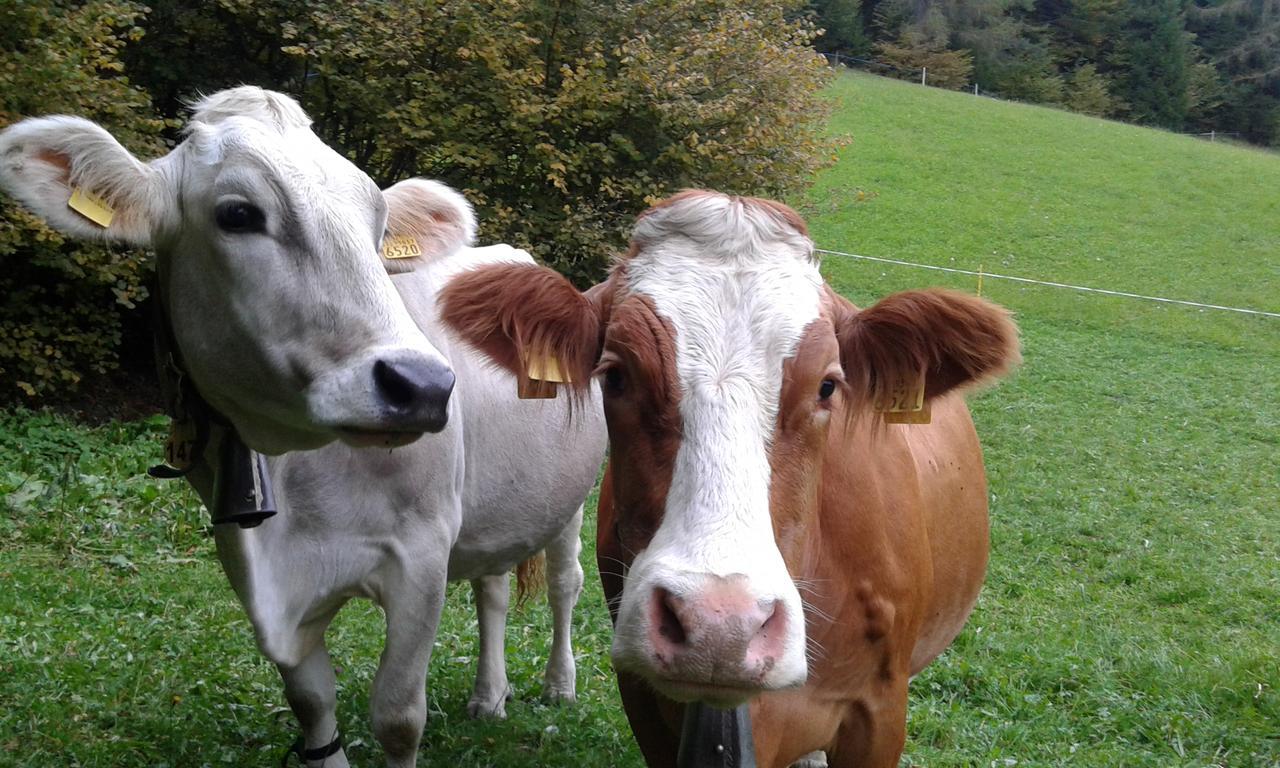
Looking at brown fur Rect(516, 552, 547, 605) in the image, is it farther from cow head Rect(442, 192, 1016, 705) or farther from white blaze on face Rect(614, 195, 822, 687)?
white blaze on face Rect(614, 195, 822, 687)

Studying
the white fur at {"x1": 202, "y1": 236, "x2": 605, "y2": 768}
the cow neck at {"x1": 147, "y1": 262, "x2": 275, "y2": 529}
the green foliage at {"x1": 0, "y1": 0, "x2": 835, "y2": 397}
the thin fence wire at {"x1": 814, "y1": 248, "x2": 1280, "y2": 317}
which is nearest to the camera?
the cow neck at {"x1": 147, "y1": 262, "x2": 275, "y2": 529}

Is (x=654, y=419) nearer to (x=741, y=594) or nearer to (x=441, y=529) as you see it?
(x=741, y=594)

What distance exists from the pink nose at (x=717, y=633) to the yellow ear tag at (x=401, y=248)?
5.67ft

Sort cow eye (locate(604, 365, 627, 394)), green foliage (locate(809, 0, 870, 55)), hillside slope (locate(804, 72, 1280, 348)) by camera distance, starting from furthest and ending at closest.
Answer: green foliage (locate(809, 0, 870, 55)) < hillside slope (locate(804, 72, 1280, 348)) < cow eye (locate(604, 365, 627, 394))

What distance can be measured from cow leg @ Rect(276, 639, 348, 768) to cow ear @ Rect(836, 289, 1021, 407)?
2.00 metres

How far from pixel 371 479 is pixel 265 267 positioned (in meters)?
0.90

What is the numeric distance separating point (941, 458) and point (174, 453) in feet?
8.10

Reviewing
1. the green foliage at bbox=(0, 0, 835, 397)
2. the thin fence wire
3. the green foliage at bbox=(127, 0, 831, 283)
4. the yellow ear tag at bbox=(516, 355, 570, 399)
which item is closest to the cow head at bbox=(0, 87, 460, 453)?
the yellow ear tag at bbox=(516, 355, 570, 399)

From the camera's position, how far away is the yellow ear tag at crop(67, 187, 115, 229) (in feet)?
9.52

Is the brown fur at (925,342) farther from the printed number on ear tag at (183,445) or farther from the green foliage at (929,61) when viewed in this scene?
the green foliage at (929,61)

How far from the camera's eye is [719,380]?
2.49 m

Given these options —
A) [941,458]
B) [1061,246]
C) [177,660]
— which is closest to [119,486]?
[177,660]

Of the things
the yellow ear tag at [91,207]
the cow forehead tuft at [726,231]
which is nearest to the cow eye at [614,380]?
the cow forehead tuft at [726,231]

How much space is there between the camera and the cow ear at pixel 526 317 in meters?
2.90
